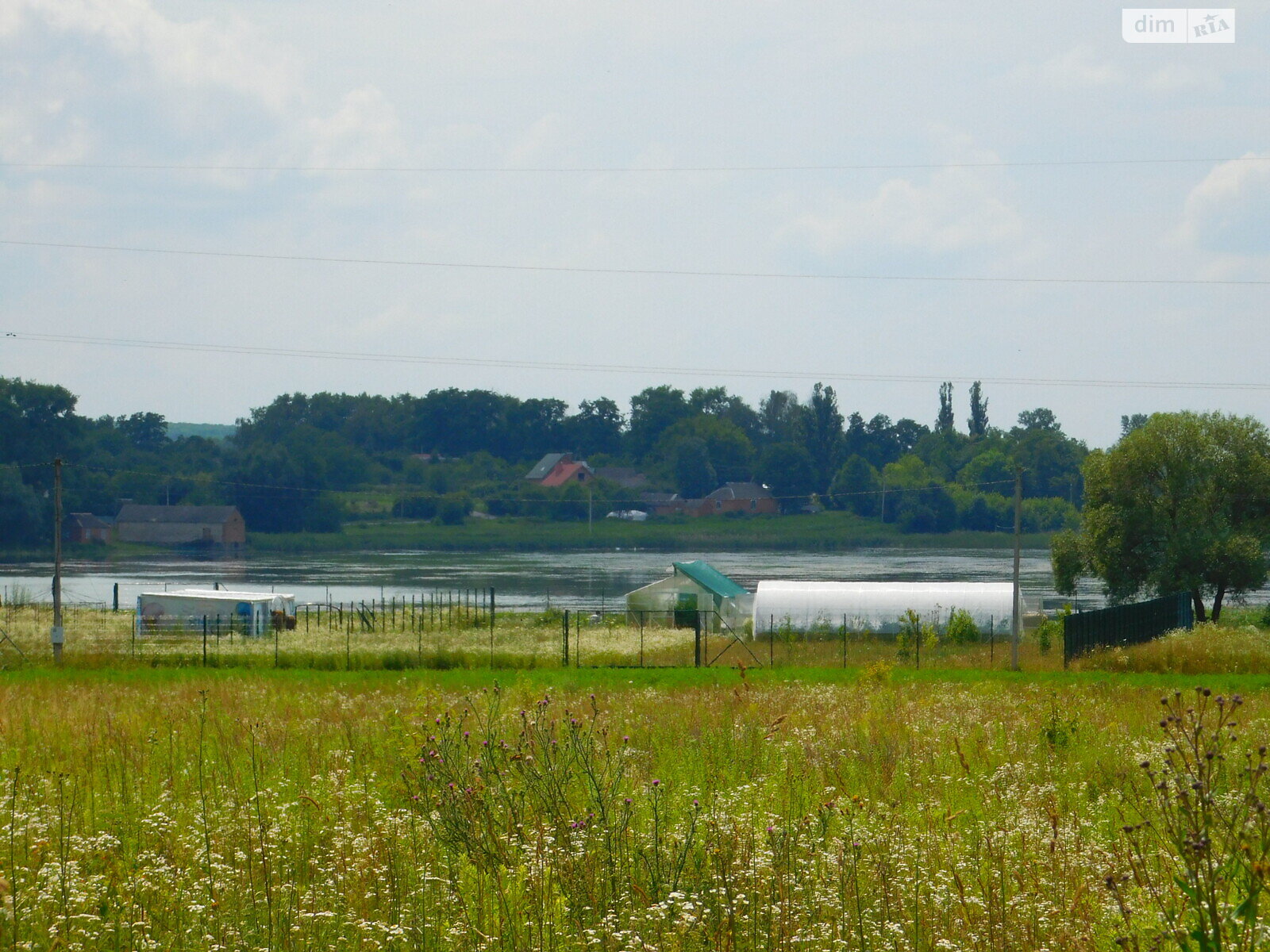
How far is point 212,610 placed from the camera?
151 ft

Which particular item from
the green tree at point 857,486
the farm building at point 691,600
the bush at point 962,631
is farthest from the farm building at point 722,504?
the bush at point 962,631

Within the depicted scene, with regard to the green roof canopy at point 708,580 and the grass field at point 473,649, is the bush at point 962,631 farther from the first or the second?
the green roof canopy at point 708,580

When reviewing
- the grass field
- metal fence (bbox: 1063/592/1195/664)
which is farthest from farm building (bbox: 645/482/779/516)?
metal fence (bbox: 1063/592/1195/664)

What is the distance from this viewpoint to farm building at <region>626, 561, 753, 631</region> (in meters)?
44.7

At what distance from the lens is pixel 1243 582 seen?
155 ft

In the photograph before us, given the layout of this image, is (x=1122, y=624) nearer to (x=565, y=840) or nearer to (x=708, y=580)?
(x=708, y=580)

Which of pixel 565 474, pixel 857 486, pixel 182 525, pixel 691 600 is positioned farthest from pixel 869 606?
pixel 565 474

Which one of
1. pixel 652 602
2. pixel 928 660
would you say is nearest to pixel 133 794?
pixel 928 660

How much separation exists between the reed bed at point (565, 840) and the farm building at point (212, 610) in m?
28.9

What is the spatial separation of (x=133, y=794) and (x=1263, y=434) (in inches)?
1932

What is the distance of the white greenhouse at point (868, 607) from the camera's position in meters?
41.8

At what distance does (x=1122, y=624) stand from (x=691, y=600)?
1574cm

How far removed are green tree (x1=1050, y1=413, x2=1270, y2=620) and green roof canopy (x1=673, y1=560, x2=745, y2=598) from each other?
15.3 m

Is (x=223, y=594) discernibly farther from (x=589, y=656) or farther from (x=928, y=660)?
(x=928, y=660)
